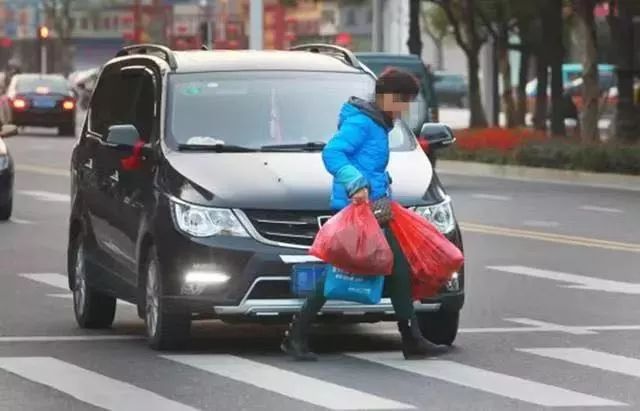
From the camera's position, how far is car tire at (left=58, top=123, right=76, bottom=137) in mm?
55781

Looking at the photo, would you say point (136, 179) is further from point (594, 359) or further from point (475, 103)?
point (475, 103)

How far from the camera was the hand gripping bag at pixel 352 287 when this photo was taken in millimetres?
11781

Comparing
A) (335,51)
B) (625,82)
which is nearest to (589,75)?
(625,82)

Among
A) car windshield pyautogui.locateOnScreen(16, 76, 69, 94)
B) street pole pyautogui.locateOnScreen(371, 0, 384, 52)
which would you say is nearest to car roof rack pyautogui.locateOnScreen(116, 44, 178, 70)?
car windshield pyautogui.locateOnScreen(16, 76, 69, 94)

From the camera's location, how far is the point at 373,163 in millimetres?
11914

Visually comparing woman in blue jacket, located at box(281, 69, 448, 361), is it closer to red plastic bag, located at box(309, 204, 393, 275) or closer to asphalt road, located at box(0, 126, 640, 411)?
red plastic bag, located at box(309, 204, 393, 275)

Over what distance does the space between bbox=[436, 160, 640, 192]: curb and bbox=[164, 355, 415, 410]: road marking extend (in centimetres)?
2026

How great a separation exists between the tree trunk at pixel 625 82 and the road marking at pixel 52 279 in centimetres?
2095

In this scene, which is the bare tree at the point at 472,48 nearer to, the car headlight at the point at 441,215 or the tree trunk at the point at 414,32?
the tree trunk at the point at 414,32

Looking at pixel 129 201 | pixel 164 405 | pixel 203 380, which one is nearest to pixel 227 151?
pixel 129 201

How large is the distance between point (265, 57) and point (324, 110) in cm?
65

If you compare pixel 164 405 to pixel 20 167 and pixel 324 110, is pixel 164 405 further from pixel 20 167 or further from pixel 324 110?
pixel 20 167

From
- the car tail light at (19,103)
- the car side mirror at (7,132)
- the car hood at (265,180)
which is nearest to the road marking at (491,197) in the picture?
the car side mirror at (7,132)

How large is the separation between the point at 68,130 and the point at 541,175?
76.4ft
